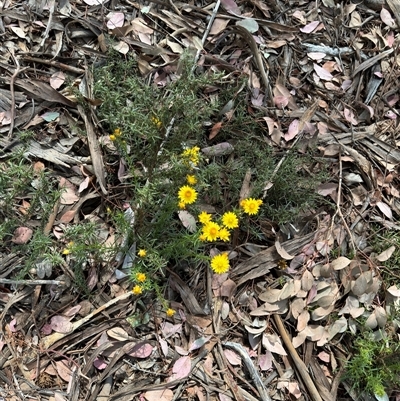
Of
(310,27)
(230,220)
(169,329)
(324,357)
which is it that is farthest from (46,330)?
(310,27)

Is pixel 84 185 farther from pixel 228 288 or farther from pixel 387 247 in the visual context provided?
pixel 387 247

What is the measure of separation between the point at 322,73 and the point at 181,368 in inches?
66.4

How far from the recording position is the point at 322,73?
8.56 ft

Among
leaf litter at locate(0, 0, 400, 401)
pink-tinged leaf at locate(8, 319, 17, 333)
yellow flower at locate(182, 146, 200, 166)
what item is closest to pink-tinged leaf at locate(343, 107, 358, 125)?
leaf litter at locate(0, 0, 400, 401)

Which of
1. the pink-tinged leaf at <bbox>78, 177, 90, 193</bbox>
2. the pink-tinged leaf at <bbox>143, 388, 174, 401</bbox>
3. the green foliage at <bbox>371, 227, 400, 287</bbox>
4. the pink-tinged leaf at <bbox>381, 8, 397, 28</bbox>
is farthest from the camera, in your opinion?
the pink-tinged leaf at <bbox>381, 8, 397, 28</bbox>

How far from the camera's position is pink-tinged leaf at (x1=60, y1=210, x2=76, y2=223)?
2242mm

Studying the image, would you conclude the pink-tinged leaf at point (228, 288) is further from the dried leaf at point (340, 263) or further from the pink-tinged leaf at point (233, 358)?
the dried leaf at point (340, 263)

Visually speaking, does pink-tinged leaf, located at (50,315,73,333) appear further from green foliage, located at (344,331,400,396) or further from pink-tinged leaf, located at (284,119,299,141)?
pink-tinged leaf, located at (284,119,299,141)

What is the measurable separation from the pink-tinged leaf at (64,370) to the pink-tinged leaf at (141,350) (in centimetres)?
27

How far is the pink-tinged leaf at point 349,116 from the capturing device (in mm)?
2561

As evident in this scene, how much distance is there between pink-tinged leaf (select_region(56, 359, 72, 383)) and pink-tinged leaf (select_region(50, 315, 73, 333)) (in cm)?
14

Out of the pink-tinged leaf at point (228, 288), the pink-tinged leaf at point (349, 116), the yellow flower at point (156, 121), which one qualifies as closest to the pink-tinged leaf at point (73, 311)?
the pink-tinged leaf at point (228, 288)

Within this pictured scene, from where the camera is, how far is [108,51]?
7.84 feet

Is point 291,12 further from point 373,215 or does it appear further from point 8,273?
point 8,273
